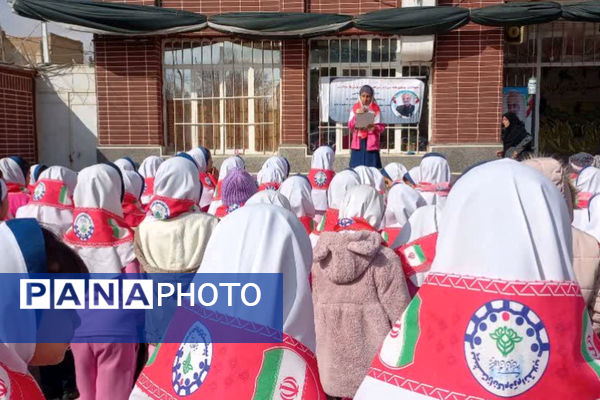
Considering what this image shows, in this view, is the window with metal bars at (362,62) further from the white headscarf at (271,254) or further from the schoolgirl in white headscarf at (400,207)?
the white headscarf at (271,254)

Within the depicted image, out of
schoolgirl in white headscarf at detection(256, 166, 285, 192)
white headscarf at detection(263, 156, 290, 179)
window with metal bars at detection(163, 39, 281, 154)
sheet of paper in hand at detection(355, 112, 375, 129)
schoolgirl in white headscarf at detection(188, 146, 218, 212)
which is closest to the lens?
schoolgirl in white headscarf at detection(256, 166, 285, 192)

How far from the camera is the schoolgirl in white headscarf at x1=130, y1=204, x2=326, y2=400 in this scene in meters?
1.56

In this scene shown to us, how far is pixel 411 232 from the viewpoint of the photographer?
129 inches

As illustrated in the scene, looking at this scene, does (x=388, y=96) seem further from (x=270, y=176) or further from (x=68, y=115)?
(x=68, y=115)

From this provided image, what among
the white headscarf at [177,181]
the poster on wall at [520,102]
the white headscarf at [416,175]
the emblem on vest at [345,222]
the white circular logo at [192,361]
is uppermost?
the poster on wall at [520,102]

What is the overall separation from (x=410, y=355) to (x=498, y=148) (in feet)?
31.5

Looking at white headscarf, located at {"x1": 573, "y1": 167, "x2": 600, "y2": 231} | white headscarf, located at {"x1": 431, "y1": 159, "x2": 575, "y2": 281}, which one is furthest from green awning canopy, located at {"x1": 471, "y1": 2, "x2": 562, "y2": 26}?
white headscarf, located at {"x1": 431, "y1": 159, "x2": 575, "y2": 281}

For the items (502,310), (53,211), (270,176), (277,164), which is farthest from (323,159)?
(502,310)

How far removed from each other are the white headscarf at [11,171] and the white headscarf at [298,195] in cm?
284

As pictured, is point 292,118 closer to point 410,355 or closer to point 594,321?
point 594,321

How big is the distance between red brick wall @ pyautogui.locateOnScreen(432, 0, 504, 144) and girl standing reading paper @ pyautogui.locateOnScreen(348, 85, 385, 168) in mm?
2915

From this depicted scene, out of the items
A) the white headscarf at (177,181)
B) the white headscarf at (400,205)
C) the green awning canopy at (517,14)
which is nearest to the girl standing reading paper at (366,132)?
the green awning canopy at (517,14)

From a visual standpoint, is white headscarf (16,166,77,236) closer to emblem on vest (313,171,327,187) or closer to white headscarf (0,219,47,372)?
emblem on vest (313,171,327,187)

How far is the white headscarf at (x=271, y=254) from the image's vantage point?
1.65 meters
